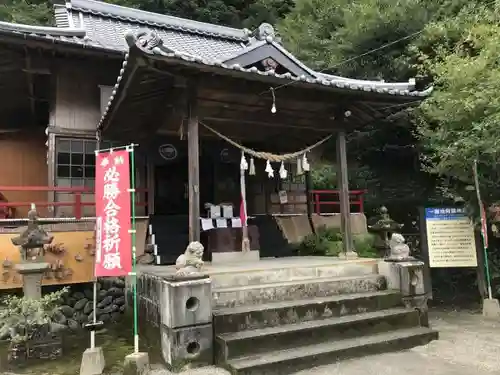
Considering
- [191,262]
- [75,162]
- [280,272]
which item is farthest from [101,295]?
[280,272]

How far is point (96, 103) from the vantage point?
11.3 meters

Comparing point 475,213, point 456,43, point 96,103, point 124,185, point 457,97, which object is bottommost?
point 475,213

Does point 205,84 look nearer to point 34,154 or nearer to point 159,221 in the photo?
point 159,221

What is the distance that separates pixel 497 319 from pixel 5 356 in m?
9.53

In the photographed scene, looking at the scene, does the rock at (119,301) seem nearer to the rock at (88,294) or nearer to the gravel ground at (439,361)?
the rock at (88,294)

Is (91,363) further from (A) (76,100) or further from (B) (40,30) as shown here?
(B) (40,30)

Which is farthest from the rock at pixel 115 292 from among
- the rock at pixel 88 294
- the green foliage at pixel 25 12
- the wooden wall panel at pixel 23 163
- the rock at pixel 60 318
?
the green foliage at pixel 25 12

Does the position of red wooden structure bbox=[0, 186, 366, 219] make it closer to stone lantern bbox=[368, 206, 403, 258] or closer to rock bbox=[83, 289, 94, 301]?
stone lantern bbox=[368, 206, 403, 258]

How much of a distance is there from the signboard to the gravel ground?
2.03 metres

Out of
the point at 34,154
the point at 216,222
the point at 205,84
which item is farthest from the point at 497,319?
the point at 34,154

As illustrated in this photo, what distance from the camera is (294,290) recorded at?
6.96 metres

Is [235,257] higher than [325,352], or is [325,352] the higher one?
[235,257]

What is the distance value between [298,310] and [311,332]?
0.42 meters

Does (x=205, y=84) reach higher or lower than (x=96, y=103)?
A: lower
